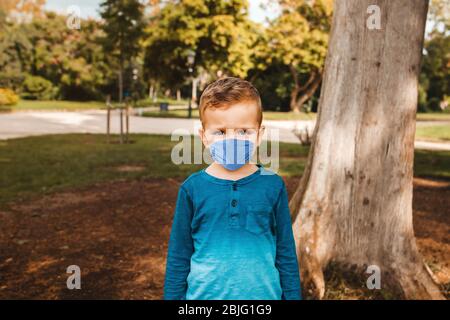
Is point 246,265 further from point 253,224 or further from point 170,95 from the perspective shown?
point 170,95

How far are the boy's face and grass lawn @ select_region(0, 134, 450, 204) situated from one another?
591cm

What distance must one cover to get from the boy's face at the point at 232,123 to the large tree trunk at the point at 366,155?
1907 millimetres

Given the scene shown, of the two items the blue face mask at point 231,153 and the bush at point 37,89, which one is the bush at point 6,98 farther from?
the blue face mask at point 231,153

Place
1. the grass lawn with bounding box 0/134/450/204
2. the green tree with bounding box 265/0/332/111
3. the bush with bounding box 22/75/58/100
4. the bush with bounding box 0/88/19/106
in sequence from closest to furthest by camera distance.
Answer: the grass lawn with bounding box 0/134/450/204 < the bush with bounding box 0/88/19/106 < the green tree with bounding box 265/0/332/111 < the bush with bounding box 22/75/58/100

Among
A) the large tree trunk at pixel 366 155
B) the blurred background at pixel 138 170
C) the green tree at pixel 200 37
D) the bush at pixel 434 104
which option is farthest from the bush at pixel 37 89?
the large tree trunk at pixel 366 155

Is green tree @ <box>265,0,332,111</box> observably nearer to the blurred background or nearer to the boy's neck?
the blurred background

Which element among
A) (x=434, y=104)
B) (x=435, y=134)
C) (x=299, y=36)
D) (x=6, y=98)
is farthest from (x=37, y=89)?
(x=434, y=104)

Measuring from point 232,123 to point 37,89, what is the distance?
149 feet

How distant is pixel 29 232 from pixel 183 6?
83.1 ft

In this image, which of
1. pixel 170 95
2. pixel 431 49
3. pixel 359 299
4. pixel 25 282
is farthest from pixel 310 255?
pixel 170 95

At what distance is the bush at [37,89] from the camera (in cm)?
4222

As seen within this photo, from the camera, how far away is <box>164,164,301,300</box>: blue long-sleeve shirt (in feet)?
5.51

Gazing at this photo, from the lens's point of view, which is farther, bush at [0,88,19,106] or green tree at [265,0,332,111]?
green tree at [265,0,332,111]

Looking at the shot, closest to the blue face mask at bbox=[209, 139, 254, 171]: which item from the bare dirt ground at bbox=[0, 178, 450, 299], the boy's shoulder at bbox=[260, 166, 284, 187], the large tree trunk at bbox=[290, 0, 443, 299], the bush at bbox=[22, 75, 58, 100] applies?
the boy's shoulder at bbox=[260, 166, 284, 187]
